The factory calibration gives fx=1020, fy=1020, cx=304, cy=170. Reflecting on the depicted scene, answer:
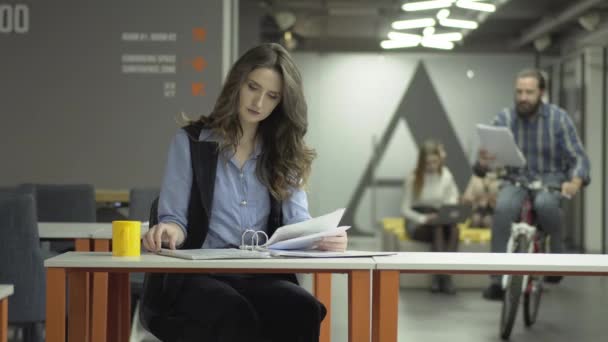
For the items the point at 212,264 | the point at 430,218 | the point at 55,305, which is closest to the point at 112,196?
the point at 430,218

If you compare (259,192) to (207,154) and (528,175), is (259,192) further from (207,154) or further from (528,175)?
(528,175)

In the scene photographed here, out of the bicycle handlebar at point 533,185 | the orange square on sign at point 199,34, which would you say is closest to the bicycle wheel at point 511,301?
the bicycle handlebar at point 533,185

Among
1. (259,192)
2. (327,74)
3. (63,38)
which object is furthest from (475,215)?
(259,192)

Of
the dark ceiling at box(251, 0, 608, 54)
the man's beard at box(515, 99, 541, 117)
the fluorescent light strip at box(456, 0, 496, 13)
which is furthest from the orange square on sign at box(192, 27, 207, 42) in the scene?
the dark ceiling at box(251, 0, 608, 54)

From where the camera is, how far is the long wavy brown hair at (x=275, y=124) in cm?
308

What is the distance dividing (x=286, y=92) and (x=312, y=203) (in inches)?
379

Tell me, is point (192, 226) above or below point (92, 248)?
above

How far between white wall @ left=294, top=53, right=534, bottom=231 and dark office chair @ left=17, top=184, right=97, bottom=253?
6.88 m

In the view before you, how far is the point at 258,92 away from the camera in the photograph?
3.07 m

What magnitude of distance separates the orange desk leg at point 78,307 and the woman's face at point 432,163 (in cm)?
733

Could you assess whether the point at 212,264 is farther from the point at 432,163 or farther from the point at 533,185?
the point at 432,163

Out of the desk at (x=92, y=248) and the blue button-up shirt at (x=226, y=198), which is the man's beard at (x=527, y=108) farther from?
the blue button-up shirt at (x=226, y=198)

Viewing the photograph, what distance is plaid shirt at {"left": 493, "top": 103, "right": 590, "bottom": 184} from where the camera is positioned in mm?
5902

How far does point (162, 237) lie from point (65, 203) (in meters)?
3.17
